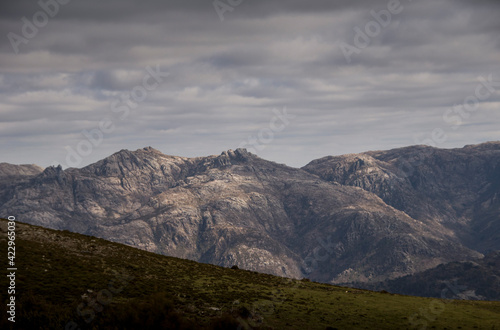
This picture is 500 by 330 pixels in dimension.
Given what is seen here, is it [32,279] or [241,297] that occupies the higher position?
[32,279]

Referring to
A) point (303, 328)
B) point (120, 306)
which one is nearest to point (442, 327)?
point (303, 328)

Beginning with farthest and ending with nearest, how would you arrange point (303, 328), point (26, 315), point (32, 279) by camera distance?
point (32, 279), point (303, 328), point (26, 315)

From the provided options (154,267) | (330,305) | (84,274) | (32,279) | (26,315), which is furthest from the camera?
(154,267)

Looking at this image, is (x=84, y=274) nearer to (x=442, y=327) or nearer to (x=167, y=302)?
(x=167, y=302)

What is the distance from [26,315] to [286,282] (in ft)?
171

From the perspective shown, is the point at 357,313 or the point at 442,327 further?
the point at 357,313

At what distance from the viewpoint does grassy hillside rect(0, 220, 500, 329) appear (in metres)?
45.3

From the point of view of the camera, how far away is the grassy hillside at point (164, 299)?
45.3 meters

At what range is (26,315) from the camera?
142 feet

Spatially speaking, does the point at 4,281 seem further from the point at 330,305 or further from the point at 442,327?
the point at 442,327

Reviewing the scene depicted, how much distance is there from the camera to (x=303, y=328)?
51156 millimetres

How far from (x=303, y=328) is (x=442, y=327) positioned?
19.9 m

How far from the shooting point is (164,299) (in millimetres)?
46719

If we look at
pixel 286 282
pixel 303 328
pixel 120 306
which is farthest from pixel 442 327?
pixel 120 306
